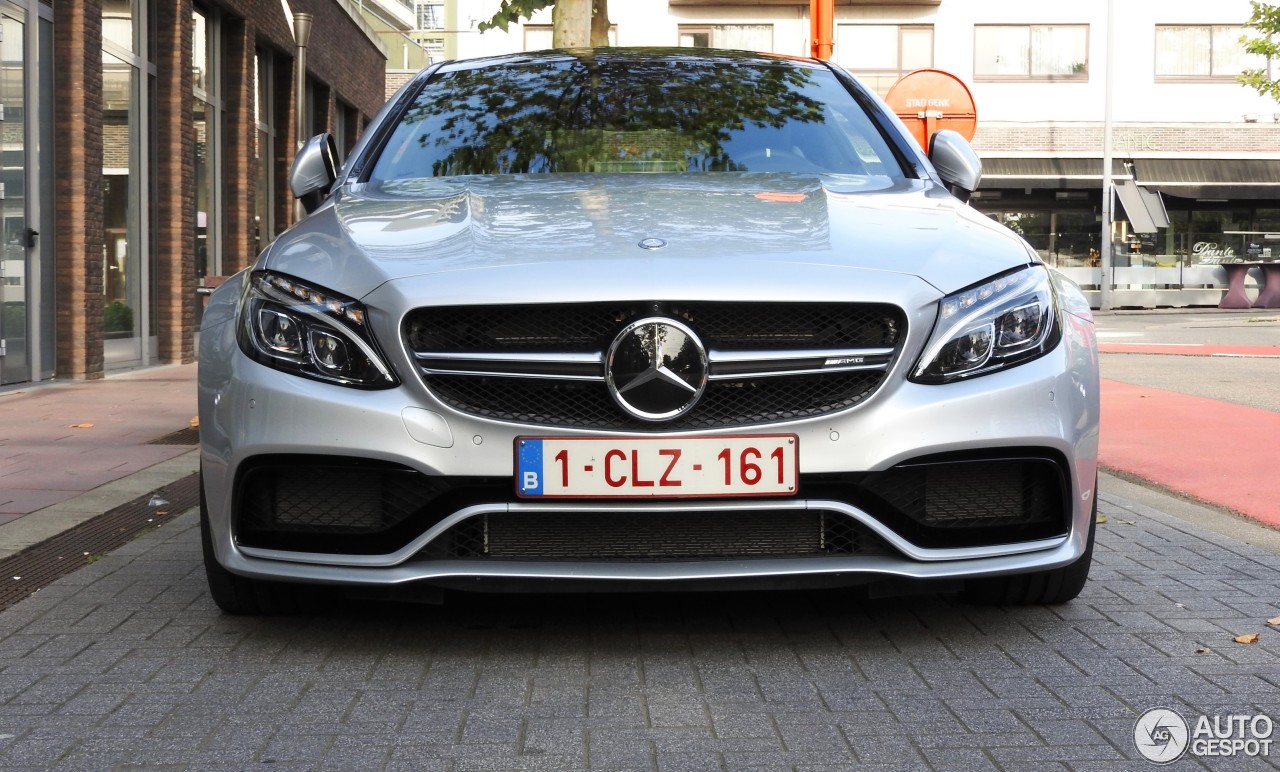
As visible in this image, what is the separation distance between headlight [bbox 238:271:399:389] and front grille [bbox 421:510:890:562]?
387 millimetres

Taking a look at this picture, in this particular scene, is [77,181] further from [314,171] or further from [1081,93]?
[1081,93]

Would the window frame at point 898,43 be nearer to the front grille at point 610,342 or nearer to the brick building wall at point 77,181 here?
the brick building wall at point 77,181

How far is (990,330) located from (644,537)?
890 millimetres

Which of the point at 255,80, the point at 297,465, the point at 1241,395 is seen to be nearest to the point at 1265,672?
the point at 297,465

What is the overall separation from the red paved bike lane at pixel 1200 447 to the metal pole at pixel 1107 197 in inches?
902

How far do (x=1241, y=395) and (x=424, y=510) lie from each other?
30.5 feet

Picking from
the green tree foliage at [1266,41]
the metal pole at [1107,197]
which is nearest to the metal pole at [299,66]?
the green tree foliage at [1266,41]

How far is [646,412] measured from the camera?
3215 mm

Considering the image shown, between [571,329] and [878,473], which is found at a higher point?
[571,329]

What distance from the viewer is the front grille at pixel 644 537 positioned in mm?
3254

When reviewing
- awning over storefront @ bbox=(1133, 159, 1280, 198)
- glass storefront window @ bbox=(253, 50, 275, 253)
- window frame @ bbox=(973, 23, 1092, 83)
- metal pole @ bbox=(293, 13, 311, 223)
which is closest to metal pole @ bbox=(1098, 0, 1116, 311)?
window frame @ bbox=(973, 23, 1092, 83)

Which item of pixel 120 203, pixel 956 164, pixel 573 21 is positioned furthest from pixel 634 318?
pixel 120 203

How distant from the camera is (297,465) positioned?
330cm

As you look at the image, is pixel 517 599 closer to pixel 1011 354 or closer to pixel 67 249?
pixel 1011 354
